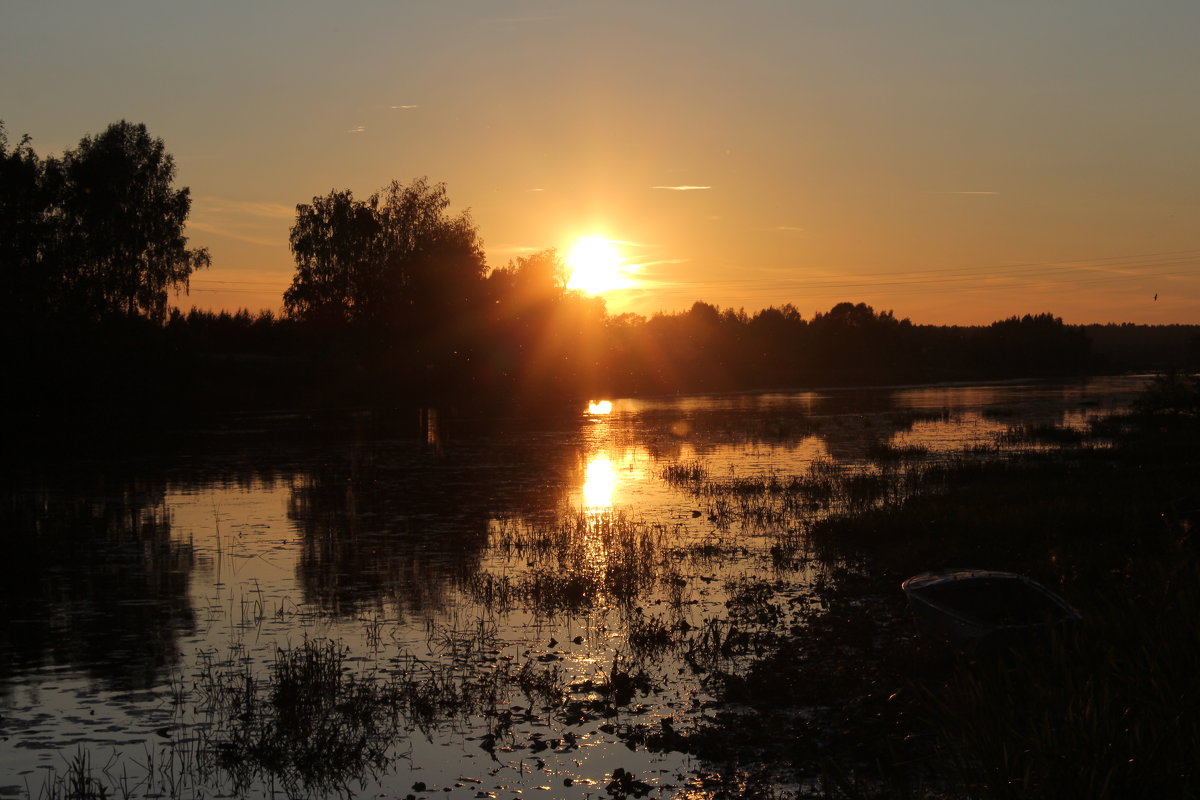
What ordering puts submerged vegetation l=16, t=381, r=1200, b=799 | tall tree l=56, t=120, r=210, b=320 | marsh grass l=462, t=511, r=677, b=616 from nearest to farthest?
1. submerged vegetation l=16, t=381, r=1200, b=799
2. marsh grass l=462, t=511, r=677, b=616
3. tall tree l=56, t=120, r=210, b=320

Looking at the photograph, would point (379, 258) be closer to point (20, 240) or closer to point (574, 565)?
point (20, 240)

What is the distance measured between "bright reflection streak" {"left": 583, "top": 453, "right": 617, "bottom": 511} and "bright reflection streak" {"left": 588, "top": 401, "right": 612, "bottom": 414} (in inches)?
1286

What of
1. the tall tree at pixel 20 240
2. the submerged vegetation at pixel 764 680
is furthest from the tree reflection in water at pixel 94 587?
the tall tree at pixel 20 240

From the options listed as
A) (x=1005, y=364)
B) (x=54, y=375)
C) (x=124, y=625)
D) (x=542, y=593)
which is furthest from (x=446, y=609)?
(x=1005, y=364)

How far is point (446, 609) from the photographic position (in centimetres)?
1559

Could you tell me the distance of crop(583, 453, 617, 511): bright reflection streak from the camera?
27589 millimetres

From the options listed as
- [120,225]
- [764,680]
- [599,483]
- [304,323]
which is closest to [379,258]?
[304,323]

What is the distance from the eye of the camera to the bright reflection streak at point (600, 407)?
73.4m

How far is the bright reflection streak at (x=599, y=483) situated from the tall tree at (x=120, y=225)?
33.6 meters

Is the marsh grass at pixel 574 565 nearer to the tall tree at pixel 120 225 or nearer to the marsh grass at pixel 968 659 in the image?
the marsh grass at pixel 968 659

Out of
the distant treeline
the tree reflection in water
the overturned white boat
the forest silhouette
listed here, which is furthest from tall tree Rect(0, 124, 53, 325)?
the overturned white boat

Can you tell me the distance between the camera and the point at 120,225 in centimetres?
5900

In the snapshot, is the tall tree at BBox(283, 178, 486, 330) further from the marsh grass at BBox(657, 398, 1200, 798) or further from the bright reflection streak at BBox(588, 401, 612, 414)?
the marsh grass at BBox(657, 398, 1200, 798)

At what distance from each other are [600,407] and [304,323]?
27991 mm
